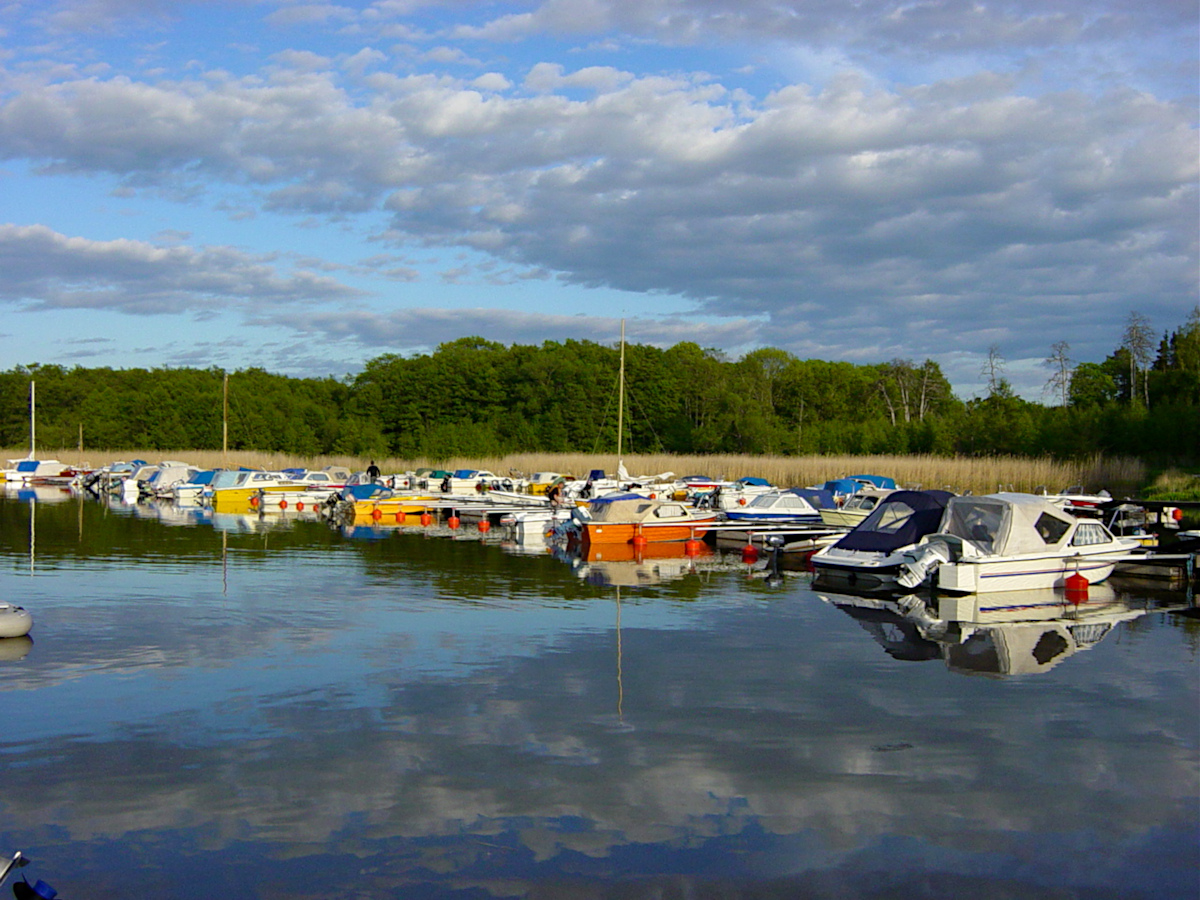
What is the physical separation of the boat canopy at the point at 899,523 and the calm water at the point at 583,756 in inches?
212

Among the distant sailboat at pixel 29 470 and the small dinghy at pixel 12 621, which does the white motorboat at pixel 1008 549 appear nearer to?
the small dinghy at pixel 12 621

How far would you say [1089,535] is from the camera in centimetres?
2572

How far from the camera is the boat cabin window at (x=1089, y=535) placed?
2545cm

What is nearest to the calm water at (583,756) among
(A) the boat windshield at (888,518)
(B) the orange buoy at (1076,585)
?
(B) the orange buoy at (1076,585)

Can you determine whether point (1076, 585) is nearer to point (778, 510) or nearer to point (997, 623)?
point (997, 623)

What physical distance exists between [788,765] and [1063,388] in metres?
91.0

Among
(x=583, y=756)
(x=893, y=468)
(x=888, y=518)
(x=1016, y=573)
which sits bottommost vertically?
(x=583, y=756)

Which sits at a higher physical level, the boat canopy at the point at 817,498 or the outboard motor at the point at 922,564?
the boat canopy at the point at 817,498

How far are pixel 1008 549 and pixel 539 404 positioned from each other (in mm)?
84003

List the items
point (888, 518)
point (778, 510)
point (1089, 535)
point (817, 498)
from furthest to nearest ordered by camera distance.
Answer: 1. point (817, 498)
2. point (778, 510)
3. point (888, 518)
4. point (1089, 535)

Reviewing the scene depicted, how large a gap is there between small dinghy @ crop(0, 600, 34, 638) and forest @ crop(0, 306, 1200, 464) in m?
70.5

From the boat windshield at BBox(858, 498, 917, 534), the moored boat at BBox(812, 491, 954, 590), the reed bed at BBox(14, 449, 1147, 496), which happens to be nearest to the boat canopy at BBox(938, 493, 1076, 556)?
the moored boat at BBox(812, 491, 954, 590)

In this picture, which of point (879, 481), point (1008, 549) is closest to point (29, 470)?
point (879, 481)

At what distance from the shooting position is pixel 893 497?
28109 millimetres
